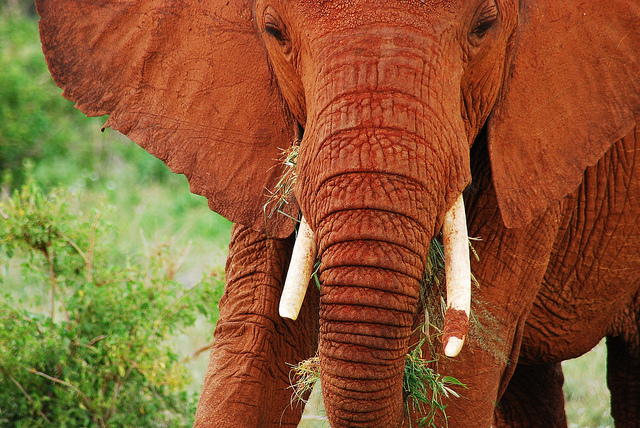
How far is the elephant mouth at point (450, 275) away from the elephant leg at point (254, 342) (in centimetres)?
52

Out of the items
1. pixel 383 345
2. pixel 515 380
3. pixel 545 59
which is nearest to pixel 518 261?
pixel 545 59

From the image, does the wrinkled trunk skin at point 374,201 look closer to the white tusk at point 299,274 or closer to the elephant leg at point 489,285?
the white tusk at point 299,274

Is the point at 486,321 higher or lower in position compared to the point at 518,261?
lower

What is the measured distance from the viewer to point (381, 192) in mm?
2152

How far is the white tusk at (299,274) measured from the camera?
7.55ft

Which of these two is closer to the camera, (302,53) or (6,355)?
(302,53)

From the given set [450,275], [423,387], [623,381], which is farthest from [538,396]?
[450,275]

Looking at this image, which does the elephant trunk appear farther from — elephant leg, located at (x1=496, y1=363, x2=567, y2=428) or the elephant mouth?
elephant leg, located at (x1=496, y1=363, x2=567, y2=428)

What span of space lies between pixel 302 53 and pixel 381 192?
0.54 metres

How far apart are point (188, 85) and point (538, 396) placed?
7.81 ft

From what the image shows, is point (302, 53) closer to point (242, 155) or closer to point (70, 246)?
point (242, 155)

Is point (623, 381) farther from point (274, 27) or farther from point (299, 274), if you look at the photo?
point (274, 27)

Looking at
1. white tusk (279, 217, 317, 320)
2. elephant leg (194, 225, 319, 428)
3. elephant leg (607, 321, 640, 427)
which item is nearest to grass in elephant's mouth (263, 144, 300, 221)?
elephant leg (194, 225, 319, 428)

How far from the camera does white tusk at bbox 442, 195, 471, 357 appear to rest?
2207 mm
